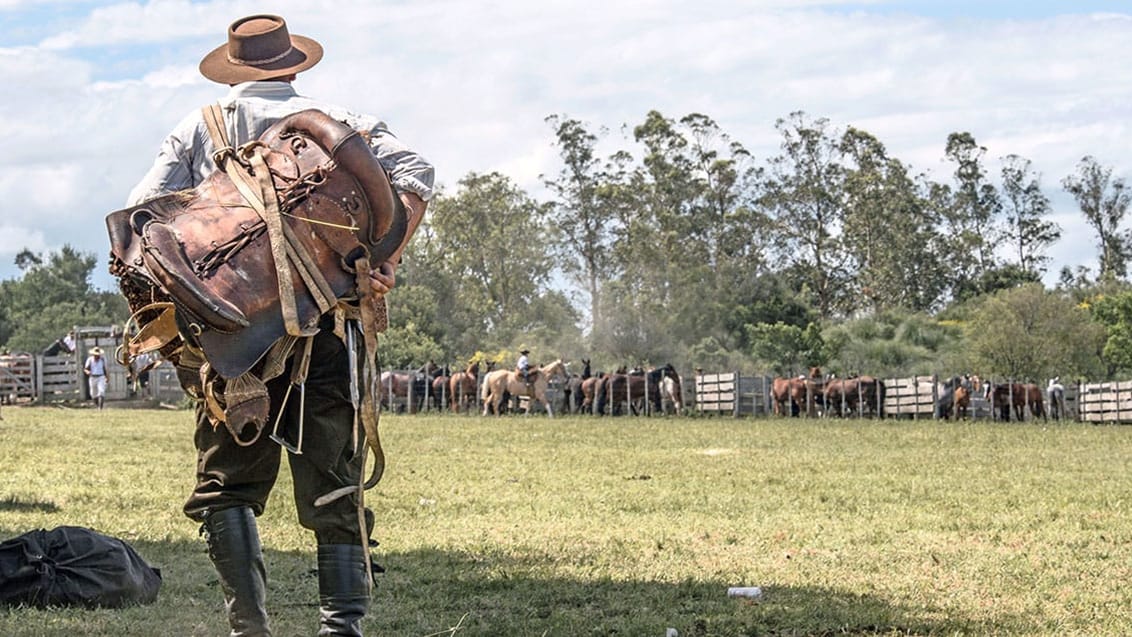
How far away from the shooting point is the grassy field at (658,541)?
6.48 meters

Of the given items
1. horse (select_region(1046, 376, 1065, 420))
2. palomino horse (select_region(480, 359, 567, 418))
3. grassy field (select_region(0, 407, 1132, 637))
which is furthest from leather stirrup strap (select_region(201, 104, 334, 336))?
horse (select_region(1046, 376, 1065, 420))

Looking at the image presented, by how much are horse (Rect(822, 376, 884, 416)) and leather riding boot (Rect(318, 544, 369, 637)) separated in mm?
37650

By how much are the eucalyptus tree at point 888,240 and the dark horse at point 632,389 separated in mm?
31943

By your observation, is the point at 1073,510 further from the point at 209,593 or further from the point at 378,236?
the point at 378,236

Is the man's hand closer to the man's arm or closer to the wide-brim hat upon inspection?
the man's arm

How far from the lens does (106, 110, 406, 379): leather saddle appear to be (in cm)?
445

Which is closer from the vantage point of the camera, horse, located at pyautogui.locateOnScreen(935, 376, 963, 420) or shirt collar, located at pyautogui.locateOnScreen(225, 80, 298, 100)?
shirt collar, located at pyautogui.locateOnScreen(225, 80, 298, 100)

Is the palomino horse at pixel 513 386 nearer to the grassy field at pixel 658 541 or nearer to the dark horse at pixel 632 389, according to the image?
the dark horse at pixel 632 389

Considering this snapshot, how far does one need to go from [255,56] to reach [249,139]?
307 mm

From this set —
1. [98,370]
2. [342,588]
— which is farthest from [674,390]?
[342,588]

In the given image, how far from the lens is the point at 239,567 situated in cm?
493

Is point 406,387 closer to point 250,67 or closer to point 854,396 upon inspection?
point 854,396

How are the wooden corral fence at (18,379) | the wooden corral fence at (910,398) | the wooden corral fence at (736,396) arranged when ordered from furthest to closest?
the wooden corral fence at (18,379)
the wooden corral fence at (736,396)
the wooden corral fence at (910,398)

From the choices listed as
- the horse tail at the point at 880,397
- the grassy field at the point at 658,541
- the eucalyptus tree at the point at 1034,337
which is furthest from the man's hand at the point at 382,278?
the eucalyptus tree at the point at 1034,337
